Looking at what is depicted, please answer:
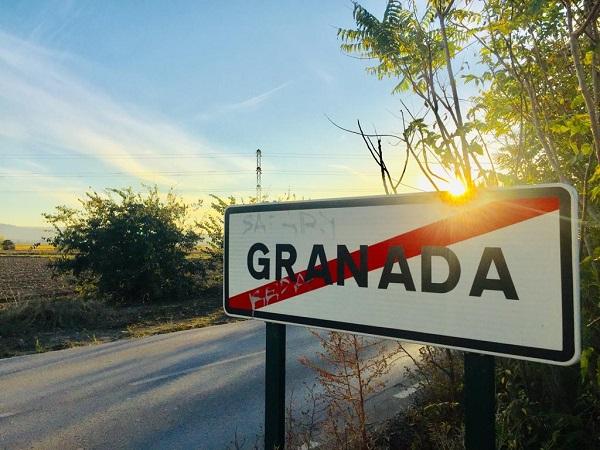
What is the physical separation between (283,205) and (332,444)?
2.13 metres

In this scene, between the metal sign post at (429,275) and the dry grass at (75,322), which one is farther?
the dry grass at (75,322)

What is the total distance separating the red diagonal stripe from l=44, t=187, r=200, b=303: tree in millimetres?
15387

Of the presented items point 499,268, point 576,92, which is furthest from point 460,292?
point 576,92

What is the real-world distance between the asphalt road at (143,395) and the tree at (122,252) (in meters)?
8.13

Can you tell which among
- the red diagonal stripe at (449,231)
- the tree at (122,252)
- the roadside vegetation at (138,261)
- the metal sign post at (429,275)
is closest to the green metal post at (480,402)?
the metal sign post at (429,275)

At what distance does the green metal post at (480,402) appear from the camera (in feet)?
A: 4.29

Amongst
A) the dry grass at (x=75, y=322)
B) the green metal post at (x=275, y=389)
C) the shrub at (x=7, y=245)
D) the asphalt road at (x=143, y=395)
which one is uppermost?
the shrub at (x=7, y=245)

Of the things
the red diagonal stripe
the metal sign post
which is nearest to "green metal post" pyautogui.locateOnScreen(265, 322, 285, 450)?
the metal sign post

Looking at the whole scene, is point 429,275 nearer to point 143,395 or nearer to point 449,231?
point 449,231

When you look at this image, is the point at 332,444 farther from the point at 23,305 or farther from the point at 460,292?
the point at 23,305

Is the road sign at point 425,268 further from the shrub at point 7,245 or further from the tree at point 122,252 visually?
the shrub at point 7,245

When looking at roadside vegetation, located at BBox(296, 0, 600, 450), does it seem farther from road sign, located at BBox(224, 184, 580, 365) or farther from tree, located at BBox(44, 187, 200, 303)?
tree, located at BBox(44, 187, 200, 303)

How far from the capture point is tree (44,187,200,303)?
16.2 metres

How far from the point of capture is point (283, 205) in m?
1.83
